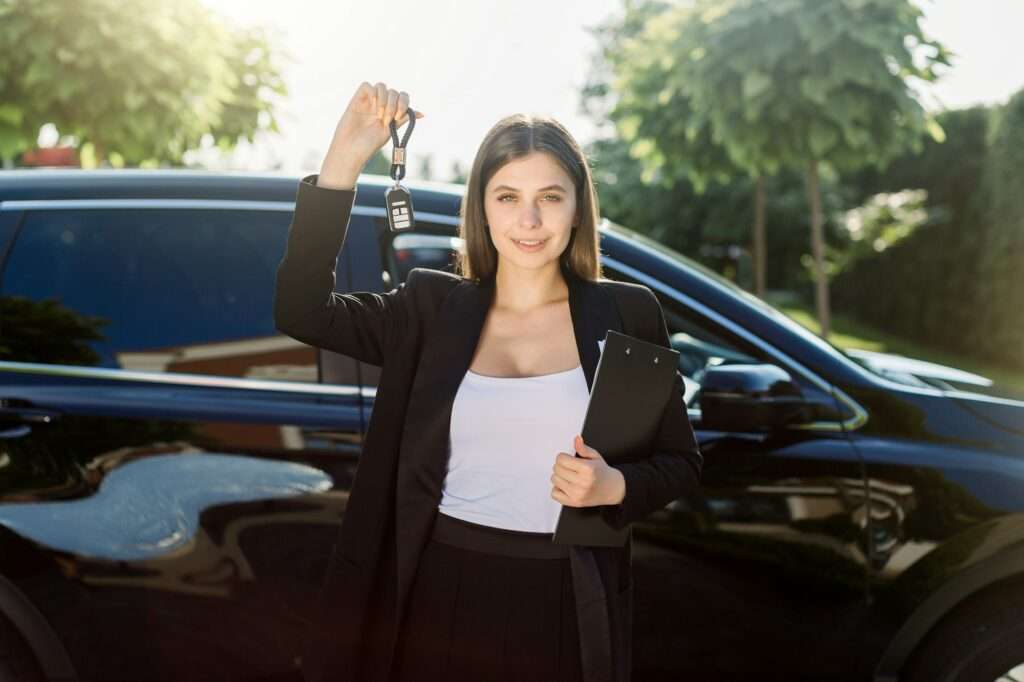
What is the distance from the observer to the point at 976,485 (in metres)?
2.55

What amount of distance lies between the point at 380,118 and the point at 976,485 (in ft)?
5.98

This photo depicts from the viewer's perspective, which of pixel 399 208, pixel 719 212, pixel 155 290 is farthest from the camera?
pixel 719 212

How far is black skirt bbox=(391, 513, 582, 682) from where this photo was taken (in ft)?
5.86

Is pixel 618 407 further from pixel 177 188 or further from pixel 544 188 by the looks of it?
pixel 177 188

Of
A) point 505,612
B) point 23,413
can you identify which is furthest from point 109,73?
point 505,612

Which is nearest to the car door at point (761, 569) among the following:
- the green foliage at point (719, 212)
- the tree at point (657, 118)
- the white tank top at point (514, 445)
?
the white tank top at point (514, 445)

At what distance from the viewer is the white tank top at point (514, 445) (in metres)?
1.81

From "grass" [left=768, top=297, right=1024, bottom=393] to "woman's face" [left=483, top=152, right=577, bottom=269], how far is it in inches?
373

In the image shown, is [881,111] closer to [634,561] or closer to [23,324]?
[634,561]

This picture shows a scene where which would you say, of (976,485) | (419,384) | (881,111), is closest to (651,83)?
(881,111)

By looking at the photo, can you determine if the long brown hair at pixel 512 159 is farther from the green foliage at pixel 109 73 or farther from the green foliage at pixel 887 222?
the green foliage at pixel 887 222

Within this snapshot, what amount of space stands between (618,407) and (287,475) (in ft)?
3.60

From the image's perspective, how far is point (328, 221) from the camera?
1.78m

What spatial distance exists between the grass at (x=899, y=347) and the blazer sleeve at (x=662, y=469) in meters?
9.39
